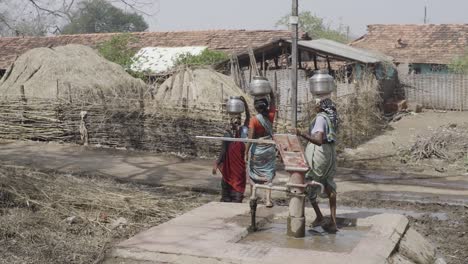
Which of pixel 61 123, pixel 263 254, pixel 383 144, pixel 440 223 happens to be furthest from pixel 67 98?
pixel 263 254

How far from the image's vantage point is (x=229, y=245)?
4.73 m

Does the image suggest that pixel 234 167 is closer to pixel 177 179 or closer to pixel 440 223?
pixel 440 223

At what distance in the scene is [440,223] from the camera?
24.1 ft

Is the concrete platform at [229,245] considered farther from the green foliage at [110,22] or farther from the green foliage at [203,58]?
the green foliage at [110,22]

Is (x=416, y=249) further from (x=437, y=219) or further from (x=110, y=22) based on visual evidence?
(x=110, y=22)

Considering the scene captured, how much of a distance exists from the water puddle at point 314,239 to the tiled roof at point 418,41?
2092cm

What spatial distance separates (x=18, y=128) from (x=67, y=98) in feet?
4.48

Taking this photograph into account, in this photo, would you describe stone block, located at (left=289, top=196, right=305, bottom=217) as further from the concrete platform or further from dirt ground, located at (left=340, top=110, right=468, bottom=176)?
dirt ground, located at (left=340, top=110, right=468, bottom=176)

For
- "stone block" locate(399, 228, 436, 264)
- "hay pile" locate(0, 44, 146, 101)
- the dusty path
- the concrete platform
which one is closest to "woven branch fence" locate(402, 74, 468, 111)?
"hay pile" locate(0, 44, 146, 101)

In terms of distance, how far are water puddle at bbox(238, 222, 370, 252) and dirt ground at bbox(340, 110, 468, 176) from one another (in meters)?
6.79

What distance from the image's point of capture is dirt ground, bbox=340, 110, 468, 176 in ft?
39.3

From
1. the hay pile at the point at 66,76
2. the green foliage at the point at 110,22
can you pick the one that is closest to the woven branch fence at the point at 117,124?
the hay pile at the point at 66,76

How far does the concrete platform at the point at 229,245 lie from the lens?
4371 millimetres

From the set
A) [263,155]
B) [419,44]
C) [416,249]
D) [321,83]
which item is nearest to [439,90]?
[419,44]
